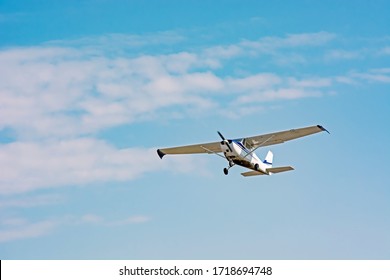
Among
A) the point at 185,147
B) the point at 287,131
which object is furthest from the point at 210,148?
the point at 287,131

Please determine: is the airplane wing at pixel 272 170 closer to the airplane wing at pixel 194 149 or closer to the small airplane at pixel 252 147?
the small airplane at pixel 252 147

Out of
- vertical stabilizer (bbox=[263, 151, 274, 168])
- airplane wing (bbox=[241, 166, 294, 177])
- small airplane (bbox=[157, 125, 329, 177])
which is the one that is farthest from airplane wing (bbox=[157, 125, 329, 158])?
vertical stabilizer (bbox=[263, 151, 274, 168])

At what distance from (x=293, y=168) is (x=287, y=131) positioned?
71.0 inches

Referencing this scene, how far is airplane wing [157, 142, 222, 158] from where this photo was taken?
39.3 meters

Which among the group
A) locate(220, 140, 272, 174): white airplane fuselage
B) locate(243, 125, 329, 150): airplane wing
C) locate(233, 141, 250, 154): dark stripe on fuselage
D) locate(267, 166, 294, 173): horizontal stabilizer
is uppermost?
locate(243, 125, 329, 150): airplane wing

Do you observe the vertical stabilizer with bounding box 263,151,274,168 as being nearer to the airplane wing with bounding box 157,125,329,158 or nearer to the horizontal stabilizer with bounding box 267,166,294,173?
the airplane wing with bounding box 157,125,329,158

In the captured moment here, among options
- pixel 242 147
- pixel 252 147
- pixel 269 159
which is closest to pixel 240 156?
pixel 242 147

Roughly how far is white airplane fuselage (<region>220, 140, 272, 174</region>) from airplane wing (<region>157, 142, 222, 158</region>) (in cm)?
254

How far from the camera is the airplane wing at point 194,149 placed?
39312 millimetres

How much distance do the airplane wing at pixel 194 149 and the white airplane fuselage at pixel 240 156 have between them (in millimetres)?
2544

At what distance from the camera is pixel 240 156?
118 ft
